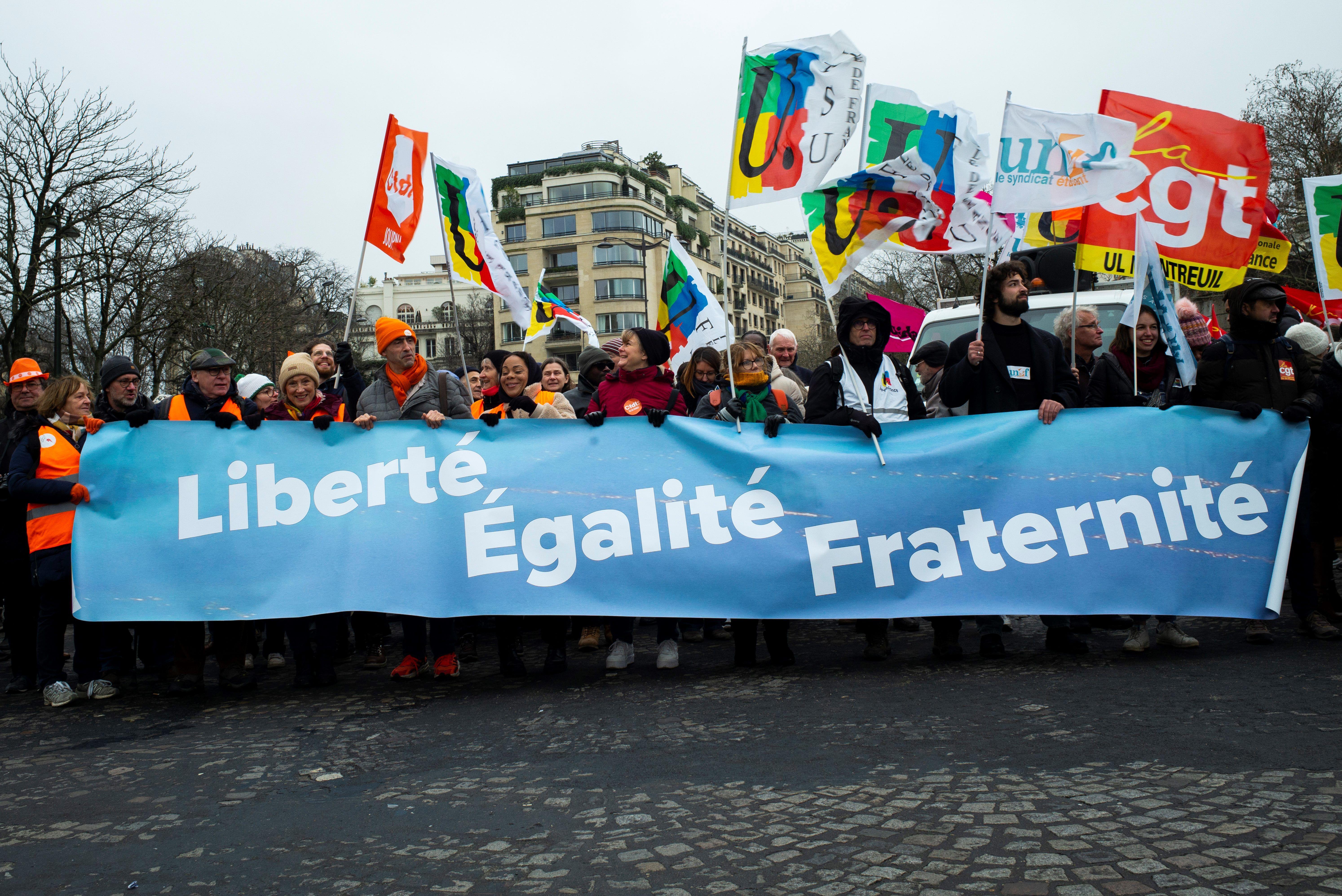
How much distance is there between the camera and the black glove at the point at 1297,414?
6.44 meters

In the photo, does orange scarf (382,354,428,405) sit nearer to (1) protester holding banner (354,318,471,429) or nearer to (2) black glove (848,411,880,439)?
(1) protester holding banner (354,318,471,429)

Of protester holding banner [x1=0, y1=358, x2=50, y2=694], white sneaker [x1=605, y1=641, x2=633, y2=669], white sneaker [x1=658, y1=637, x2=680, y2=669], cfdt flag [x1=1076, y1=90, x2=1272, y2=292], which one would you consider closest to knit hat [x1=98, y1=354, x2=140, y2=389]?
protester holding banner [x1=0, y1=358, x2=50, y2=694]

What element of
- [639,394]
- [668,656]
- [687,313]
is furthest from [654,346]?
[687,313]

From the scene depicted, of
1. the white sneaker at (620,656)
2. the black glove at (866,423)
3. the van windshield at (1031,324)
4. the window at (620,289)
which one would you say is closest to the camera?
the black glove at (866,423)

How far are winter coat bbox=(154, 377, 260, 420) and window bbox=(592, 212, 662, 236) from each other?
254 ft

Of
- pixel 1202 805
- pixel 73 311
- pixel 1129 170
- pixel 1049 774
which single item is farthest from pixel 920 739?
pixel 73 311

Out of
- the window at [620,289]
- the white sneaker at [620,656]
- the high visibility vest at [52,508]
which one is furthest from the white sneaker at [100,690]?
the window at [620,289]

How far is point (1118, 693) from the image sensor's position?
5.25 metres

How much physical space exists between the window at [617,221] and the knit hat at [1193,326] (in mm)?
76168

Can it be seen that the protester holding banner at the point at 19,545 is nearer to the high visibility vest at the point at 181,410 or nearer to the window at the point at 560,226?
the high visibility vest at the point at 181,410

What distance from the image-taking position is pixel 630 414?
7.13 meters

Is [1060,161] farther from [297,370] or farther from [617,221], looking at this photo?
[617,221]

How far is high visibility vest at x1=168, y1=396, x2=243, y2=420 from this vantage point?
6.80m

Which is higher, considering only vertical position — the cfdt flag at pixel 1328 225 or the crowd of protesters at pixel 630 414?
the cfdt flag at pixel 1328 225
